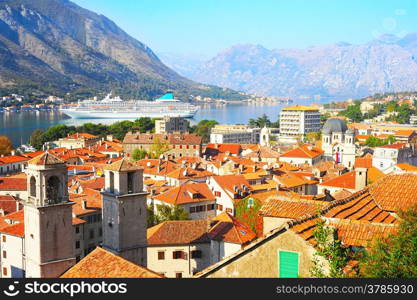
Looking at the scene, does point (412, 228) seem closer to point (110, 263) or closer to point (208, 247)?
point (110, 263)

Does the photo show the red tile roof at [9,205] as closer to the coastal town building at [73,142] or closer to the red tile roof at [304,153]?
the red tile roof at [304,153]

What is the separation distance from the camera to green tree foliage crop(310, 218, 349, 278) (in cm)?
620

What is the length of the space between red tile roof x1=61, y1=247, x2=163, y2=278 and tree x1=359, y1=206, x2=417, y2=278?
Result: 389cm

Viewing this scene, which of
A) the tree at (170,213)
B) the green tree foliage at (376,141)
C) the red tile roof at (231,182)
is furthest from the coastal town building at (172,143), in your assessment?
the tree at (170,213)

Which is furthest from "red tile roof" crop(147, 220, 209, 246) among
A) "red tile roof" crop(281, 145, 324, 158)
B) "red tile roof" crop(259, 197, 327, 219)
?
"red tile roof" crop(281, 145, 324, 158)

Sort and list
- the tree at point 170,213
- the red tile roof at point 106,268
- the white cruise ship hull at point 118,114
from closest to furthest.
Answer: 1. the red tile roof at point 106,268
2. the tree at point 170,213
3. the white cruise ship hull at point 118,114

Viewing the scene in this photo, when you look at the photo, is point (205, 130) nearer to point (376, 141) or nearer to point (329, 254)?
point (376, 141)

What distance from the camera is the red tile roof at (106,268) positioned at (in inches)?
357

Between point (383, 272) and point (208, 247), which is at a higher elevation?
point (383, 272)

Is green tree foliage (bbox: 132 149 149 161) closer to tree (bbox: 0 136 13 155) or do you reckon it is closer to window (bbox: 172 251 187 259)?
tree (bbox: 0 136 13 155)

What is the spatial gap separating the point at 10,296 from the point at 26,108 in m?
181

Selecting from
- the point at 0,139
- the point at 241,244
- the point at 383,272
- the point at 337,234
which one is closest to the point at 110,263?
the point at 337,234

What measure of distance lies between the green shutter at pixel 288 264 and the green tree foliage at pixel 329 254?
25cm

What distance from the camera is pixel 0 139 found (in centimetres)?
5862
